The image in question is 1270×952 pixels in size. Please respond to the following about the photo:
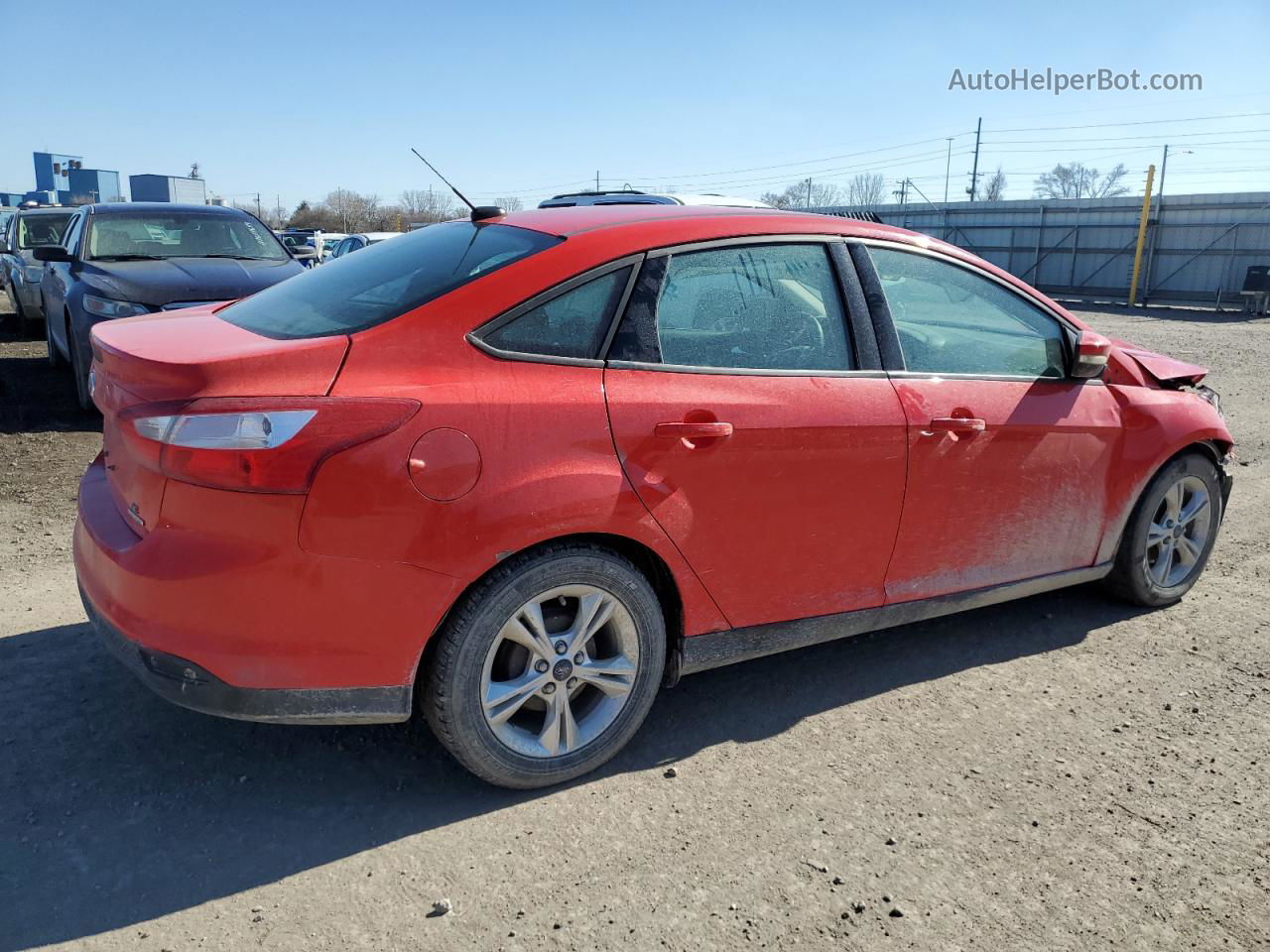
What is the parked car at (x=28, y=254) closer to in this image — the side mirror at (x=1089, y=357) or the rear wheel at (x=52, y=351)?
the rear wheel at (x=52, y=351)

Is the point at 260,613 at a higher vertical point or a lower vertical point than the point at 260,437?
lower

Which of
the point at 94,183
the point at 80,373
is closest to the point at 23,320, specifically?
the point at 80,373

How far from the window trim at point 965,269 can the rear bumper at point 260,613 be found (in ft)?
5.99

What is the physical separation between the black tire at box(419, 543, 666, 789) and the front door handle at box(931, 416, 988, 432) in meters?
1.24

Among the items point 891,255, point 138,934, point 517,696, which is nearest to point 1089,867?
point 517,696

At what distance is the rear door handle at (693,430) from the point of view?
115 inches

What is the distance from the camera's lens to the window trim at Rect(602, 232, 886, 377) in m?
2.99

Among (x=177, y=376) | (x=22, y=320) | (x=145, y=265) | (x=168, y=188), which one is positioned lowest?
(x=22, y=320)

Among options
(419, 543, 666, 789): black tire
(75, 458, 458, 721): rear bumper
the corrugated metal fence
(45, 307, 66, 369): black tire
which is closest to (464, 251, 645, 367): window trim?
(419, 543, 666, 789): black tire

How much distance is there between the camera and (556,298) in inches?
114

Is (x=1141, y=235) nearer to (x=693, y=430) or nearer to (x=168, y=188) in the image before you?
(x=693, y=430)

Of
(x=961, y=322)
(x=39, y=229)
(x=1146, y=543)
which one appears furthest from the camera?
(x=39, y=229)

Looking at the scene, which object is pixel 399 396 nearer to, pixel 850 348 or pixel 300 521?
pixel 300 521

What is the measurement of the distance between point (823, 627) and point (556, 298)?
4.88ft
